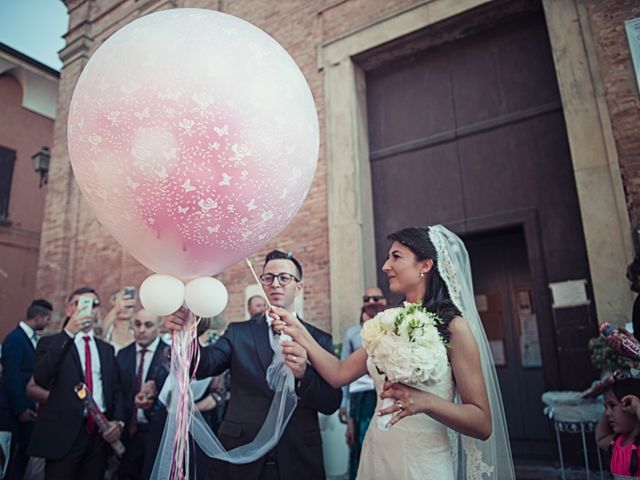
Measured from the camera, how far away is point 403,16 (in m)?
5.91

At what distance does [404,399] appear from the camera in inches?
69.4

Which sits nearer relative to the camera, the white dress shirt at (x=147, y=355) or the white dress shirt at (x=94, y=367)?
the white dress shirt at (x=94, y=367)

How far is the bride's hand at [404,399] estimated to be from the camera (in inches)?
68.0

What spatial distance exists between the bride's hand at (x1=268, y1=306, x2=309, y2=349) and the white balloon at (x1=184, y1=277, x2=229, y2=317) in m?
0.30

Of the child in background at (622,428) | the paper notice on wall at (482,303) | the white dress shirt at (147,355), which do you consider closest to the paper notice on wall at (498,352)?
the paper notice on wall at (482,303)

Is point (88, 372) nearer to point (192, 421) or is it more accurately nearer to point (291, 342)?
point (192, 421)

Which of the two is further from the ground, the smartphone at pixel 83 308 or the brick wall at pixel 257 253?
the brick wall at pixel 257 253

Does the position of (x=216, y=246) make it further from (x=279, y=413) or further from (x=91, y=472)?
(x=91, y=472)

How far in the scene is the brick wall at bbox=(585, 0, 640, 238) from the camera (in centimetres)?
427

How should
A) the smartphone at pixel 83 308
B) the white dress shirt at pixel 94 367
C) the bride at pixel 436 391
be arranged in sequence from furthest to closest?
the white dress shirt at pixel 94 367 → the smartphone at pixel 83 308 → the bride at pixel 436 391

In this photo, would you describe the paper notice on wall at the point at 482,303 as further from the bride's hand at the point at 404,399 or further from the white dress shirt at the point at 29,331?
the white dress shirt at the point at 29,331

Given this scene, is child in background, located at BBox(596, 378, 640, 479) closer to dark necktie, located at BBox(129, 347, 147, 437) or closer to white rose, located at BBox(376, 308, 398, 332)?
white rose, located at BBox(376, 308, 398, 332)

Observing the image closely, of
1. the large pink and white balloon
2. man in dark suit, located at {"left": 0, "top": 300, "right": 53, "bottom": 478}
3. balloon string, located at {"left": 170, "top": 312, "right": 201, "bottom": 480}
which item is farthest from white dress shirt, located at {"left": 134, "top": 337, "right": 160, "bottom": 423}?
the large pink and white balloon

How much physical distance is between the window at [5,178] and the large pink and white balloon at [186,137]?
1143cm
